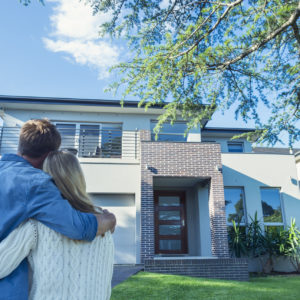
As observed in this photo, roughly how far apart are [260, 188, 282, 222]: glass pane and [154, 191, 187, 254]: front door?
3.15 meters

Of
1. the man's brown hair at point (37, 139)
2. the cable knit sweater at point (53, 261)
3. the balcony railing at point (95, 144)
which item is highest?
the balcony railing at point (95, 144)

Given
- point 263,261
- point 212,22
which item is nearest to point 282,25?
point 212,22

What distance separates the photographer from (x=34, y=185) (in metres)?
1.29

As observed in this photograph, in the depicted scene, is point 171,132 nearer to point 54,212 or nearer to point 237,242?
point 237,242

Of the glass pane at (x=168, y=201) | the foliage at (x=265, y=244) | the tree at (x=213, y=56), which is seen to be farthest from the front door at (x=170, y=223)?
the tree at (x=213, y=56)

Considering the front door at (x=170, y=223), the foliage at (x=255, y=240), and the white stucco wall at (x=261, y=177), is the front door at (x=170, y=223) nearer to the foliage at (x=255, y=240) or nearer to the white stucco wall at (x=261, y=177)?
the white stucco wall at (x=261, y=177)

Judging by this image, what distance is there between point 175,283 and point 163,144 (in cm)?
508

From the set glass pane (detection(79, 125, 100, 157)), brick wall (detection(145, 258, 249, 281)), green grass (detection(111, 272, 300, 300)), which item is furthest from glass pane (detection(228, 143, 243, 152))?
green grass (detection(111, 272, 300, 300))

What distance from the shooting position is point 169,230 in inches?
469

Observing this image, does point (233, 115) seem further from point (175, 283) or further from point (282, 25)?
point (175, 283)

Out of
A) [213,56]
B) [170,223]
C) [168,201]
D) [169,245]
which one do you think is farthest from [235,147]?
[213,56]

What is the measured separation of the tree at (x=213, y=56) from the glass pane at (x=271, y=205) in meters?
5.71

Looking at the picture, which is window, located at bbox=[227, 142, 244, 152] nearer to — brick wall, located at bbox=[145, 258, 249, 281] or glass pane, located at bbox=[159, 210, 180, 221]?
glass pane, located at bbox=[159, 210, 180, 221]

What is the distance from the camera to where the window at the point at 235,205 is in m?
11.6
